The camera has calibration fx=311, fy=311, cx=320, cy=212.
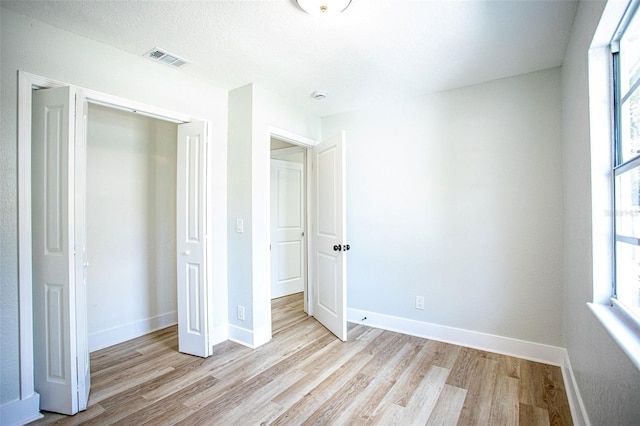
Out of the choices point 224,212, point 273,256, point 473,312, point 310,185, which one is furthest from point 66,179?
point 473,312

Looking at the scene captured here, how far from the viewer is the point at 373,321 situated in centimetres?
349

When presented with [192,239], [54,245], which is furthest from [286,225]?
[54,245]

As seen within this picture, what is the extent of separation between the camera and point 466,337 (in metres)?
2.94

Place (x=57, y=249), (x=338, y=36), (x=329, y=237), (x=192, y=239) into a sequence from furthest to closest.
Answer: (x=329, y=237)
(x=192, y=239)
(x=338, y=36)
(x=57, y=249)

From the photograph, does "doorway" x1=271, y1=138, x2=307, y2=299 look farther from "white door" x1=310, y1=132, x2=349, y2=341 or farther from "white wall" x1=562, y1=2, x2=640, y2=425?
"white wall" x1=562, y1=2, x2=640, y2=425

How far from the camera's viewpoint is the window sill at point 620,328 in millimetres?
1034

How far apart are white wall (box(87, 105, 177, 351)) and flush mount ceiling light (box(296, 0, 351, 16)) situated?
91.0 inches

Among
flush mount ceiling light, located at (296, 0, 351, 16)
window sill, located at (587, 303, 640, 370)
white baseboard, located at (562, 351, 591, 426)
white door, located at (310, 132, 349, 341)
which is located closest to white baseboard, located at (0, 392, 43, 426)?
white door, located at (310, 132, 349, 341)

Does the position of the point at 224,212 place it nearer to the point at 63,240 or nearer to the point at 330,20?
the point at 63,240

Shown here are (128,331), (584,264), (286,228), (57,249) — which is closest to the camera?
(584,264)

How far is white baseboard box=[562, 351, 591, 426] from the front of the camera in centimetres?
168

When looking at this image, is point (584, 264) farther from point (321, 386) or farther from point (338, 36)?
point (338, 36)

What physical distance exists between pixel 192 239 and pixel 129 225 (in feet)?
3.18

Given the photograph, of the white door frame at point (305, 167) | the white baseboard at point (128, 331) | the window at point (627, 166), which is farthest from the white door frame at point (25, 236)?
the window at point (627, 166)
